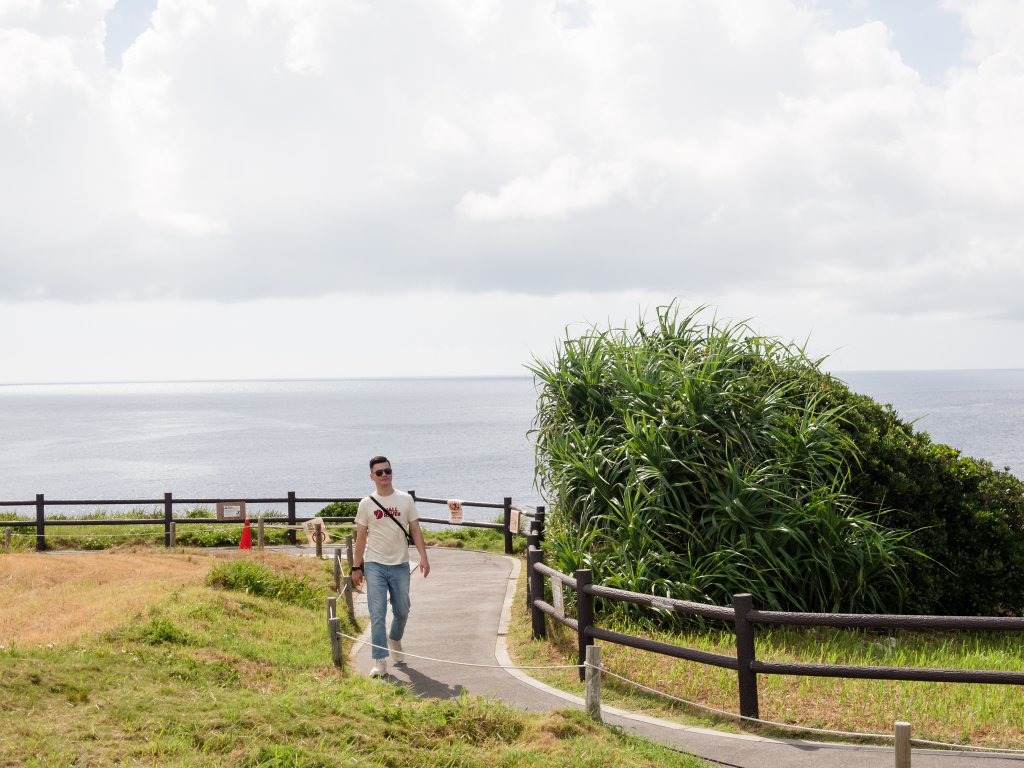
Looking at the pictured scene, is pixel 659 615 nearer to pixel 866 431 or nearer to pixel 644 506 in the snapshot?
pixel 644 506

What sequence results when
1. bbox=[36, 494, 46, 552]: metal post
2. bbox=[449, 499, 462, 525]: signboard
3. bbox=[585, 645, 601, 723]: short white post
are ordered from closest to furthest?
bbox=[585, 645, 601, 723]: short white post → bbox=[449, 499, 462, 525]: signboard → bbox=[36, 494, 46, 552]: metal post

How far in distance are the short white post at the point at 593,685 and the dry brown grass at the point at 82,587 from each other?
17.3 ft

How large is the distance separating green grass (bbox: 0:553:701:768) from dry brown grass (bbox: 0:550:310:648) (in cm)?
151

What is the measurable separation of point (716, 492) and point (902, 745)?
22.4 feet

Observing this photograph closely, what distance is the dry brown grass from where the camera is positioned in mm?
10898

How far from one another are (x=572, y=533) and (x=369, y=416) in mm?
181418

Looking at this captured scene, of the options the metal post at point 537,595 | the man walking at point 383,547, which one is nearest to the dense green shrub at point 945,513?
the metal post at point 537,595

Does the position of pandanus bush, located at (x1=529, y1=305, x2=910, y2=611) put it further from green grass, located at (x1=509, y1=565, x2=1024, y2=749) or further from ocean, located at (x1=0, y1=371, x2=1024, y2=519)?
ocean, located at (x1=0, y1=371, x2=1024, y2=519)

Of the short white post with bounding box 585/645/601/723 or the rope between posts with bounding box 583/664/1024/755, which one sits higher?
the short white post with bounding box 585/645/601/723

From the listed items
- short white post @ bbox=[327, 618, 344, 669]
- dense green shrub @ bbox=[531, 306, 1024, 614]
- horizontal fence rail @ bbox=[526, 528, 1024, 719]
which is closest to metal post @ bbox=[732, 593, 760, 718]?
horizontal fence rail @ bbox=[526, 528, 1024, 719]

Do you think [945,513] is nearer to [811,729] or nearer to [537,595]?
[537,595]

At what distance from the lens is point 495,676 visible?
31.9 ft

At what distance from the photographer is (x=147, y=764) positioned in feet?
19.5

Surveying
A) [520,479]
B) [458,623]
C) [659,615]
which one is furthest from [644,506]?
[520,479]
